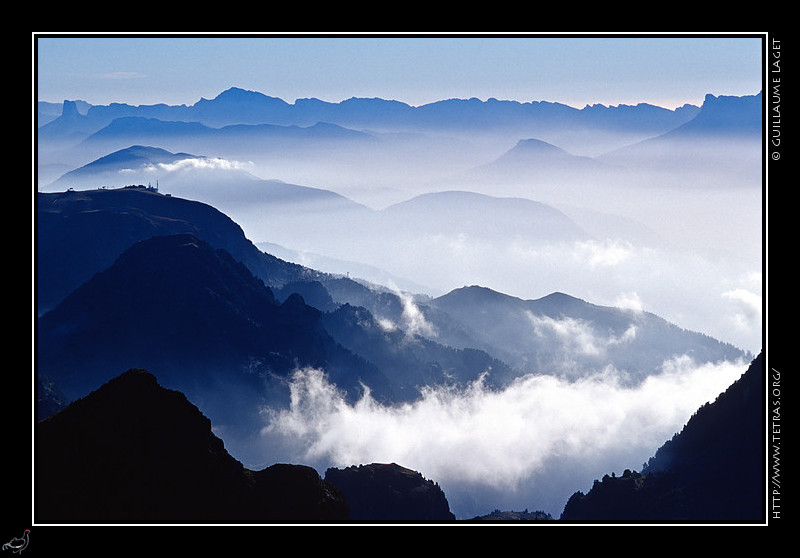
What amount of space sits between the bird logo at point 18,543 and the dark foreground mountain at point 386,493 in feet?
222

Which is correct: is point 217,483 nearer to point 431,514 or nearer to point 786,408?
point 786,408

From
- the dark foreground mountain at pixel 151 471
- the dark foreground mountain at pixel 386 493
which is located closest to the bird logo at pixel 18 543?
the dark foreground mountain at pixel 151 471

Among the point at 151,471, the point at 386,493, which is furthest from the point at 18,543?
the point at 386,493

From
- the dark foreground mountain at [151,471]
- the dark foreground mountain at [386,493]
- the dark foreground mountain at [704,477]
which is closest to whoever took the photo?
the dark foreground mountain at [151,471]

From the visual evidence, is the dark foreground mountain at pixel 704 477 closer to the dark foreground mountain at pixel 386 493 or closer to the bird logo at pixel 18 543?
the dark foreground mountain at pixel 386 493

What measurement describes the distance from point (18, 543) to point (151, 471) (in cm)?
1630

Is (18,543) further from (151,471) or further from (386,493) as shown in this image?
(386,493)

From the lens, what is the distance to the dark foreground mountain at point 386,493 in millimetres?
96688

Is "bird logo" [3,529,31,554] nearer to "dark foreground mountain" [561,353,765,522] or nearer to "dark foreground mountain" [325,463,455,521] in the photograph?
"dark foreground mountain" [561,353,765,522]

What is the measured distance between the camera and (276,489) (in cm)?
5166

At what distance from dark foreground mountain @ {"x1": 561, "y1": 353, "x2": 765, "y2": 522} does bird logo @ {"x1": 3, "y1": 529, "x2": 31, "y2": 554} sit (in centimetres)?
5561

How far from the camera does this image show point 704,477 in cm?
8031

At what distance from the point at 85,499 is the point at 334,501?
2033 cm
